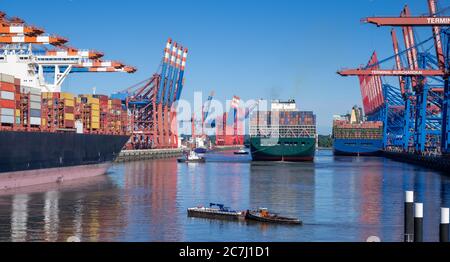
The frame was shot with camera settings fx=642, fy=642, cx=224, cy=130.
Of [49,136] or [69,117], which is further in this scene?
[69,117]

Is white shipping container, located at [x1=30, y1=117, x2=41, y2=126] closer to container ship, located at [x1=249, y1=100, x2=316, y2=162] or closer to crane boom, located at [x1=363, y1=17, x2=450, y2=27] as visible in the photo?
crane boom, located at [x1=363, y1=17, x2=450, y2=27]

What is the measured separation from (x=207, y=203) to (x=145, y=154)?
89.8 m

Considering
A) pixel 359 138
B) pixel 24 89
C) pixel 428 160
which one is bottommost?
pixel 428 160

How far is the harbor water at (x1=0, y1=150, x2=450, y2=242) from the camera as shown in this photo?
89.1 ft

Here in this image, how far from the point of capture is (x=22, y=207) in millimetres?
35531

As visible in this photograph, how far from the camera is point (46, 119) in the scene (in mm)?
50062

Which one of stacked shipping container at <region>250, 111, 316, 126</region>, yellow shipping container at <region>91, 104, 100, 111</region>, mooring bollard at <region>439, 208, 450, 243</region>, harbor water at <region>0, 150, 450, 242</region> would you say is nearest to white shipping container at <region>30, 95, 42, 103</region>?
harbor water at <region>0, 150, 450, 242</region>

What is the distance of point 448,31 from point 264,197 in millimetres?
36009

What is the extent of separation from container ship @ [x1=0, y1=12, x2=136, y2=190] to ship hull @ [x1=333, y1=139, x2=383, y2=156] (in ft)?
279

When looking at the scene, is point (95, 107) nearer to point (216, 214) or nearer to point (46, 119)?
point (46, 119)

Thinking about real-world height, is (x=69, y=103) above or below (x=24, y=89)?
below

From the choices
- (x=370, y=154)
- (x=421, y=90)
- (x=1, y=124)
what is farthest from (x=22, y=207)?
(x=370, y=154)

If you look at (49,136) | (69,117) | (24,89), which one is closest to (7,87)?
(24,89)

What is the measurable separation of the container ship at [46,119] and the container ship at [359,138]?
84765mm
